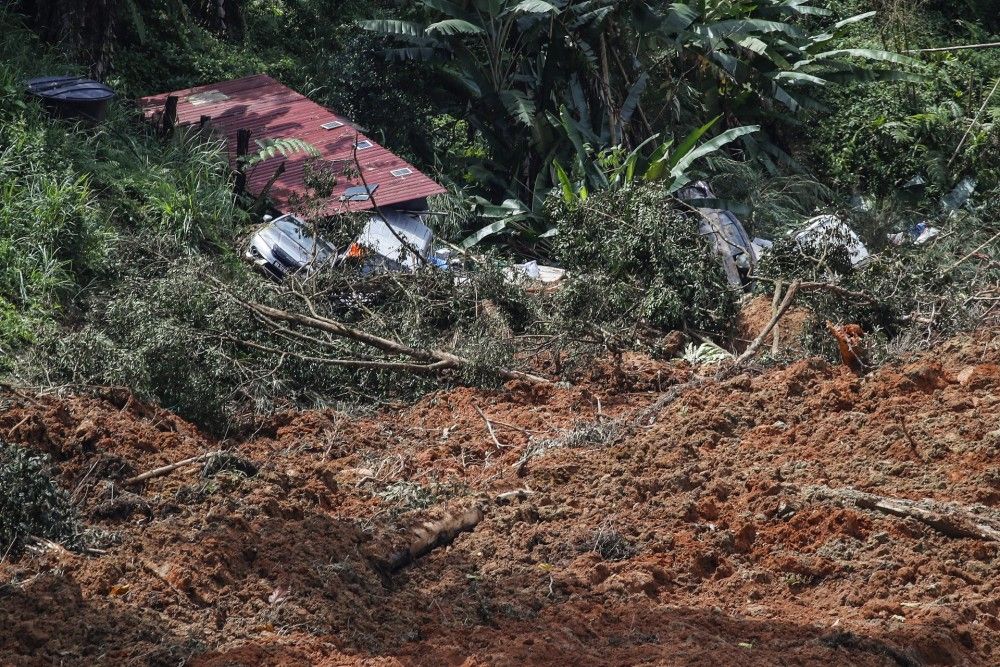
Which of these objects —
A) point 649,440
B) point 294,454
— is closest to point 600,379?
point 649,440

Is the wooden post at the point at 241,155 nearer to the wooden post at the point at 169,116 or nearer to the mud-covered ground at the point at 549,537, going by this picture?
the wooden post at the point at 169,116

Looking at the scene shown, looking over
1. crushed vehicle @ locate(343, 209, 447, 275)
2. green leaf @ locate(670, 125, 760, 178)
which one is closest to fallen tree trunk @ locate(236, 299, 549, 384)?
crushed vehicle @ locate(343, 209, 447, 275)

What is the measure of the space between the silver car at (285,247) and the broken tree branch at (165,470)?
4.09 meters

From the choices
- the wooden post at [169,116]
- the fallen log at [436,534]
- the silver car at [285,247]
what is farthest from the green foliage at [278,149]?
the fallen log at [436,534]

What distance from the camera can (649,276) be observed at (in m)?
10.2

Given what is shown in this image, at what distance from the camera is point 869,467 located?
20.7 feet

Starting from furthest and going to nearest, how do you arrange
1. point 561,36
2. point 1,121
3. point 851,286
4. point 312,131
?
point 561,36, point 312,131, point 1,121, point 851,286

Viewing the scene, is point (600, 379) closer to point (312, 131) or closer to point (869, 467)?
point (869, 467)

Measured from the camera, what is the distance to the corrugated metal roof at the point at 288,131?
40.6ft

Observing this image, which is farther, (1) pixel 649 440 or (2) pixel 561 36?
(2) pixel 561 36

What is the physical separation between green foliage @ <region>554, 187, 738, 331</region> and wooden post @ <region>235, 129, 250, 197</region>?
3589 millimetres

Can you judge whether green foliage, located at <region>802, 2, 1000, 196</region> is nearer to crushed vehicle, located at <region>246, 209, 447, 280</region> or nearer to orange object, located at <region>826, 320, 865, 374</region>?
crushed vehicle, located at <region>246, 209, 447, 280</region>

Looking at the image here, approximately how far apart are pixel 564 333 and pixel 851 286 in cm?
229

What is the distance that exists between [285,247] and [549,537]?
217 inches
